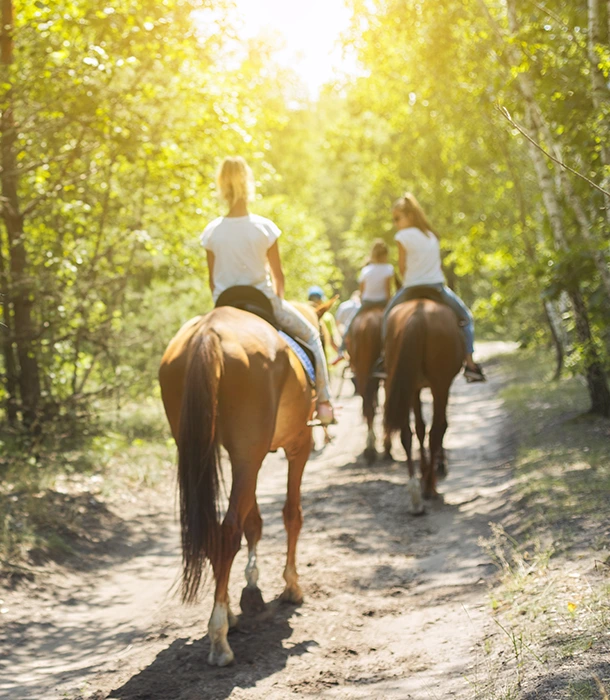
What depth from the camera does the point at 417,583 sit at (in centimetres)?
618

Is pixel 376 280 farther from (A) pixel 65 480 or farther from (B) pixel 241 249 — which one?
(B) pixel 241 249

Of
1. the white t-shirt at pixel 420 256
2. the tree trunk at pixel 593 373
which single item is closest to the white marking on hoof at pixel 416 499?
the white t-shirt at pixel 420 256

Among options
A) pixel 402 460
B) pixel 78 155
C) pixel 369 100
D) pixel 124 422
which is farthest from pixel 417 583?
pixel 369 100

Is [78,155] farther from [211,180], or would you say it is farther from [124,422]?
[124,422]

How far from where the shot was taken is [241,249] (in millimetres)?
5727

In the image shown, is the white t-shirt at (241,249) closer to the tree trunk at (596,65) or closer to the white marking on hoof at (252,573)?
the white marking on hoof at (252,573)

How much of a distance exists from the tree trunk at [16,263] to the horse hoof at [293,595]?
5044 millimetres

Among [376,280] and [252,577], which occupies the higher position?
[376,280]

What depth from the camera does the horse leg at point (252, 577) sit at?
563 centimetres

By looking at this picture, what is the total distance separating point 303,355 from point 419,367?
2.75 meters

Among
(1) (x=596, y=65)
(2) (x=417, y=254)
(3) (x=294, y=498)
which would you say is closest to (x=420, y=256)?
(2) (x=417, y=254)

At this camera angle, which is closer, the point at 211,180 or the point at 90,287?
the point at 90,287

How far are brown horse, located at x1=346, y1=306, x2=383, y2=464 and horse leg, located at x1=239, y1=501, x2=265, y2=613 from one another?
542 cm

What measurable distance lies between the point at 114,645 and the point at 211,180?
7583 millimetres
